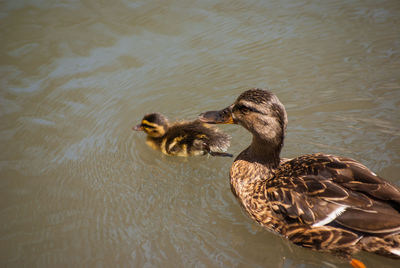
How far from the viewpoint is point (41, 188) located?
2.80 metres

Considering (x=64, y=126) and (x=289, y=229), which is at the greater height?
(x=64, y=126)

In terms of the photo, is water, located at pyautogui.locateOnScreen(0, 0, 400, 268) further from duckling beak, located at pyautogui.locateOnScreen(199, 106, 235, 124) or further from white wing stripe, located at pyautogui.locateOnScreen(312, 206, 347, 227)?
duckling beak, located at pyautogui.locateOnScreen(199, 106, 235, 124)

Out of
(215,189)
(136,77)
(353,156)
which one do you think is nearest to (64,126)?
(136,77)

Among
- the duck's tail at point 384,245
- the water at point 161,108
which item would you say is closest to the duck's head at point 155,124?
the water at point 161,108

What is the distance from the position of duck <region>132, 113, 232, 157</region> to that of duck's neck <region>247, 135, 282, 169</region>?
1.24 feet

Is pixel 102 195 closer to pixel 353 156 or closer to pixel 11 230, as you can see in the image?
pixel 11 230

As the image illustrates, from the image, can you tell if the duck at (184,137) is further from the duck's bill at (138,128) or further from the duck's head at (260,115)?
the duck's head at (260,115)

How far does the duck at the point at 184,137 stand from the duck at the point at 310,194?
0.33 metres

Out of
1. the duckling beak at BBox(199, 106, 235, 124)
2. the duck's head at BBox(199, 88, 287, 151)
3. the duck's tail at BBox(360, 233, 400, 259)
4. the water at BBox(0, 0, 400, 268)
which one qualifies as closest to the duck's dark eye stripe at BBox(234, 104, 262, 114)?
the duck's head at BBox(199, 88, 287, 151)

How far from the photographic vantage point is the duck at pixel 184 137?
2850 millimetres

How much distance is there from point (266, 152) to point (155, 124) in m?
1.02

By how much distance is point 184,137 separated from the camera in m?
2.96

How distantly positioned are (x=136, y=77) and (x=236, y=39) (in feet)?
4.04

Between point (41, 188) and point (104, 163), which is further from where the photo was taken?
point (104, 163)
